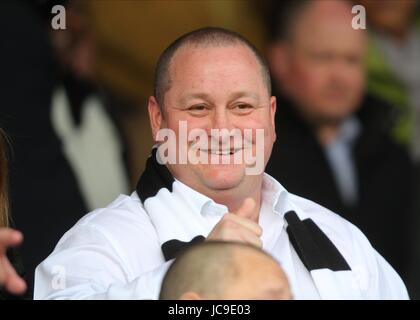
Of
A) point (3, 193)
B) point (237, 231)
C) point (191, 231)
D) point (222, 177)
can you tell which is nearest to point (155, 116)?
point (222, 177)

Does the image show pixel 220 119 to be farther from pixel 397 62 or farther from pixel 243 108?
pixel 397 62

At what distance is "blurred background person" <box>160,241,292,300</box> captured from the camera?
9.33ft

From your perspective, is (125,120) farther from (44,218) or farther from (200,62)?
(200,62)

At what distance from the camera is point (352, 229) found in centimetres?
377

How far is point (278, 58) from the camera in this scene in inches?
172

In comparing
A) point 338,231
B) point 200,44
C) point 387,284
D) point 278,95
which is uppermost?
point 200,44

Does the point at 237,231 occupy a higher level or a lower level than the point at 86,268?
higher

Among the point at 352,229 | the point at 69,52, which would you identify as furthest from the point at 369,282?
the point at 69,52

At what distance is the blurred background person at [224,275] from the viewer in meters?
2.84

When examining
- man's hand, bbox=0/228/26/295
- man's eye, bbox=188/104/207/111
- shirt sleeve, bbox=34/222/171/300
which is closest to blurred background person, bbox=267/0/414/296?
man's eye, bbox=188/104/207/111

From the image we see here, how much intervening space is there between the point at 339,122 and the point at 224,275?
1.64 m

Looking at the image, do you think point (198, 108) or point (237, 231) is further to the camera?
point (198, 108)

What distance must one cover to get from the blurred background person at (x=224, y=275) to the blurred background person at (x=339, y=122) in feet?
4.45

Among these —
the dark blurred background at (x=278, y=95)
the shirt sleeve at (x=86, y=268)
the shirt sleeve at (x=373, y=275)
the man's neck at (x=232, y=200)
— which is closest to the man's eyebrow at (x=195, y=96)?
the man's neck at (x=232, y=200)
